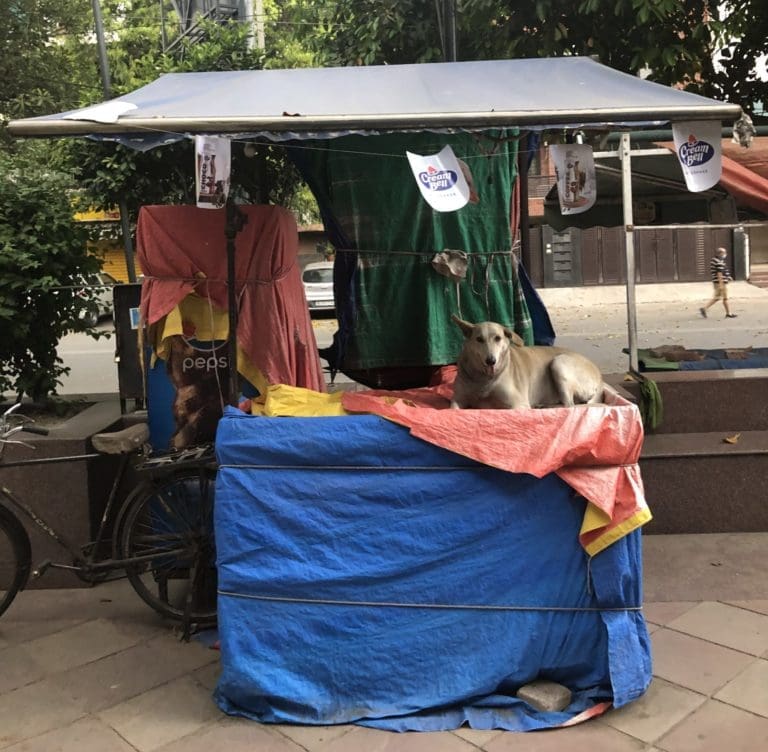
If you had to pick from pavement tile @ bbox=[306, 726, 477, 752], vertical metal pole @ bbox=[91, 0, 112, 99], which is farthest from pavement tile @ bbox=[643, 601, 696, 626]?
vertical metal pole @ bbox=[91, 0, 112, 99]

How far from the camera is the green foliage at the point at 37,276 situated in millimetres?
5090

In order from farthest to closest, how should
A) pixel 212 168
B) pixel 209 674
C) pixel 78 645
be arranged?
pixel 78 645 < pixel 209 674 < pixel 212 168

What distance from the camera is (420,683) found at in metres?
3.48

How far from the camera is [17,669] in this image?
13.2 feet

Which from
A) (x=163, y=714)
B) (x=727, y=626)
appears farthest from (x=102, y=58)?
(x=727, y=626)

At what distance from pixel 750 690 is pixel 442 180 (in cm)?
272

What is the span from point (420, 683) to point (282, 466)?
111cm

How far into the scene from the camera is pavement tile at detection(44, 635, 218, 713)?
148 inches

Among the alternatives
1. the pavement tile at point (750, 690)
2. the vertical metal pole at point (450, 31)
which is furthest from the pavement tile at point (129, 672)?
the vertical metal pole at point (450, 31)

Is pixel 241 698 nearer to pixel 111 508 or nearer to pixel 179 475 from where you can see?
pixel 179 475

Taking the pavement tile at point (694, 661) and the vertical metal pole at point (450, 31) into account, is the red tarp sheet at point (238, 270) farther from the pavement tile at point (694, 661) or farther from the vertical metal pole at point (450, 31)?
the vertical metal pole at point (450, 31)

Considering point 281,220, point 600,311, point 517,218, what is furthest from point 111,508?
point 600,311

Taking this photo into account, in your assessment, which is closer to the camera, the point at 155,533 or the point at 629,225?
the point at 155,533

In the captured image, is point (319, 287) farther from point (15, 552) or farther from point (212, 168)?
point (212, 168)
